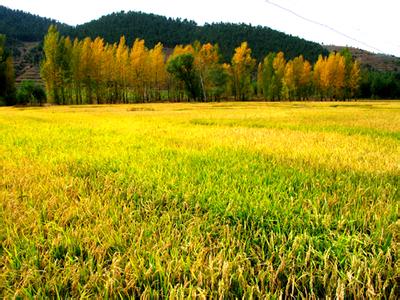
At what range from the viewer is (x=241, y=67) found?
239 feet

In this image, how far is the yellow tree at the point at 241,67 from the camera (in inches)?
2798

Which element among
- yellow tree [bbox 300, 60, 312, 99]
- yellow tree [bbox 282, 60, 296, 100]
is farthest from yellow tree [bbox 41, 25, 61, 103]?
yellow tree [bbox 300, 60, 312, 99]

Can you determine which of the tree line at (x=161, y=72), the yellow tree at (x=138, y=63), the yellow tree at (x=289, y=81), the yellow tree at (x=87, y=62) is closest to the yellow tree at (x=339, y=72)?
the tree line at (x=161, y=72)

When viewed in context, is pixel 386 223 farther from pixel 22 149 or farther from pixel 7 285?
pixel 22 149

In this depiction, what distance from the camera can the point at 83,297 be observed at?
1508 millimetres

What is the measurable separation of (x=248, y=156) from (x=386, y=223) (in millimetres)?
3145

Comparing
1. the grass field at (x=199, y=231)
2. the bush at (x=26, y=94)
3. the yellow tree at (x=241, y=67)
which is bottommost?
the grass field at (x=199, y=231)

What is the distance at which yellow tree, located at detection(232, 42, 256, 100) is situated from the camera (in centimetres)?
7108

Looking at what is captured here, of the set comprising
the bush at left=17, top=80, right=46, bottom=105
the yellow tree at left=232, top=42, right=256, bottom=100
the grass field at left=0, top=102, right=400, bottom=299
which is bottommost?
the grass field at left=0, top=102, right=400, bottom=299

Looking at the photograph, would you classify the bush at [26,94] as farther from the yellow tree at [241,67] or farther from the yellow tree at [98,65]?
the yellow tree at [241,67]

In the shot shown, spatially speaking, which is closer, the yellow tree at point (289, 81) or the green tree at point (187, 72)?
the green tree at point (187, 72)

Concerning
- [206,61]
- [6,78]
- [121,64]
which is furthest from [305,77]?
[6,78]

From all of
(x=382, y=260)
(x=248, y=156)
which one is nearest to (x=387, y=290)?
(x=382, y=260)

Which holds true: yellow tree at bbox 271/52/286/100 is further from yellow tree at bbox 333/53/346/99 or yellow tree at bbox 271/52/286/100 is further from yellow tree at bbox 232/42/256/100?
yellow tree at bbox 333/53/346/99
